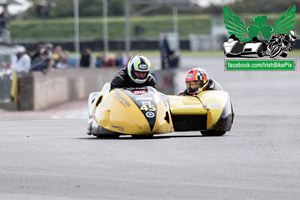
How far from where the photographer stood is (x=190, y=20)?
110438 millimetres

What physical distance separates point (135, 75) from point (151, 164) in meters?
3.83

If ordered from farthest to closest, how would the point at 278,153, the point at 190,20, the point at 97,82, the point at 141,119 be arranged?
the point at 190,20, the point at 97,82, the point at 141,119, the point at 278,153

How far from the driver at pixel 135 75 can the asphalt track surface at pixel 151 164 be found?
91 cm

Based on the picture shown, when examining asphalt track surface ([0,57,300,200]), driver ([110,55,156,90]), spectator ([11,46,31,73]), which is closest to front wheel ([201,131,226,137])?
asphalt track surface ([0,57,300,200])

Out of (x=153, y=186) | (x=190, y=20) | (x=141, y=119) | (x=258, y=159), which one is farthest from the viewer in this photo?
(x=190, y=20)

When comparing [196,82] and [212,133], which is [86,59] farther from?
[212,133]

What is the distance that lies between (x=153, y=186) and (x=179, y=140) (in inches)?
166

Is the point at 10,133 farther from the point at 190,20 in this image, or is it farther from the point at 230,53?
the point at 190,20

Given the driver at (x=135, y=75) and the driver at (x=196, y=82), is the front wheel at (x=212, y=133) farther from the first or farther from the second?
the driver at (x=135, y=75)

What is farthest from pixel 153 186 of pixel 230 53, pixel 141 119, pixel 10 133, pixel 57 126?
pixel 230 53

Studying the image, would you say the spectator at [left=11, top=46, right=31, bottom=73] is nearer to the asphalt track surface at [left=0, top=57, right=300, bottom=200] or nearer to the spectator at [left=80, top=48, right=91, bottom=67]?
the asphalt track surface at [left=0, top=57, right=300, bottom=200]

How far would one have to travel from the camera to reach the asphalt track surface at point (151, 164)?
26.6 ft

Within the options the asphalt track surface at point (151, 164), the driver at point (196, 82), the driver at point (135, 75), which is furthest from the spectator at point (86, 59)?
the driver at point (135, 75)

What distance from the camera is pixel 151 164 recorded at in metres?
9.77
